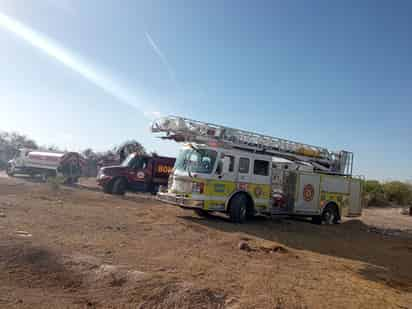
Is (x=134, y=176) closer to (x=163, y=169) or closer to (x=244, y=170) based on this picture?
(x=163, y=169)

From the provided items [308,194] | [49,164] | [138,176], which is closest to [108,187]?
[138,176]

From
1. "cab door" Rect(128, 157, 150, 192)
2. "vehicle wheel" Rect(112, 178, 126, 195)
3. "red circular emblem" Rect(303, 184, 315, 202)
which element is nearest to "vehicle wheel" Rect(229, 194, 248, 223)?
"red circular emblem" Rect(303, 184, 315, 202)

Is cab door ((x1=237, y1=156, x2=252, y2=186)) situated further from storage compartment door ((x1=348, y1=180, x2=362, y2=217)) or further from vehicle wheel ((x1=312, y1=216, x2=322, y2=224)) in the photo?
storage compartment door ((x1=348, y1=180, x2=362, y2=217))

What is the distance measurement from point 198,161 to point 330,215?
7.44 metres

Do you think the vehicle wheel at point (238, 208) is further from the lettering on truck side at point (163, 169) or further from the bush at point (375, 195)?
the bush at point (375, 195)

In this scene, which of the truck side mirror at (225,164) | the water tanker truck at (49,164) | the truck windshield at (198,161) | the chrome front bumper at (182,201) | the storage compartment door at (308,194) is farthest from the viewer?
the water tanker truck at (49,164)

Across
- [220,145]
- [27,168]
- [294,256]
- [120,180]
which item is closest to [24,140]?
[27,168]

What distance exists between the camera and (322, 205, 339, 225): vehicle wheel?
48.3 feet

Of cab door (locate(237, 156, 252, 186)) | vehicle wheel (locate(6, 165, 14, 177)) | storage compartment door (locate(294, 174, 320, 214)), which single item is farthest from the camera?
vehicle wheel (locate(6, 165, 14, 177))

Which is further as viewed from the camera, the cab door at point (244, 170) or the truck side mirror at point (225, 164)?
the cab door at point (244, 170)

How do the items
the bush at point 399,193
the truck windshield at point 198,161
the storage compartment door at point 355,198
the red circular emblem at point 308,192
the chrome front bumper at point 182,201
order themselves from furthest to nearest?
the bush at point 399,193 → the storage compartment door at point 355,198 → the red circular emblem at point 308,192 → the truck windshield at point 198,161 → the chrome front bumper at point 182,201

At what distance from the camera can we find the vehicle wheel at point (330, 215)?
580 inches

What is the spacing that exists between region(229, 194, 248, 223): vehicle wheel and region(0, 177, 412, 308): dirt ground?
1.18m

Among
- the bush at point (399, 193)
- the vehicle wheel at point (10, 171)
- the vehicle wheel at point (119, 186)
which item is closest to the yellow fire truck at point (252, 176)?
the vehicle wheel at point (119, 186)
